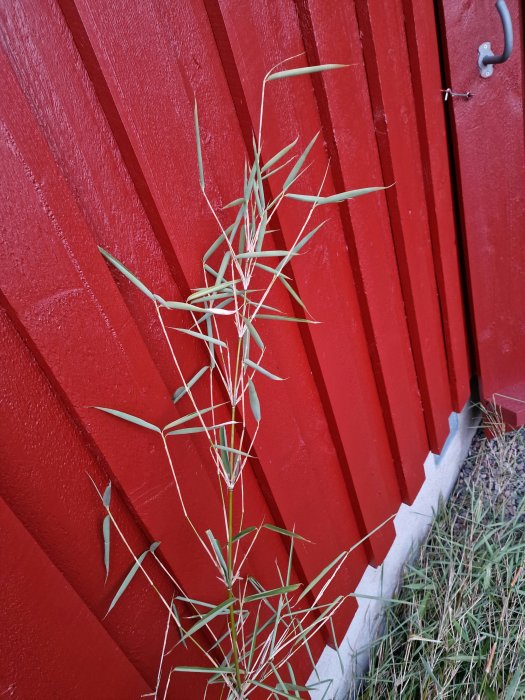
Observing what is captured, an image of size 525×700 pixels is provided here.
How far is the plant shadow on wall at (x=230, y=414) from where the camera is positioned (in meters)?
0.79

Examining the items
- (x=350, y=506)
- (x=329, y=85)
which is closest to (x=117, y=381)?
(x=329, y=85)

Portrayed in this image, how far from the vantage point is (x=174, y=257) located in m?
0.89

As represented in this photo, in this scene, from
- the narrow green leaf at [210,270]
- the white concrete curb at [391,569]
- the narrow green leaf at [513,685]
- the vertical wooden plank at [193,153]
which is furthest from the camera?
the white concrete curb at [391,569]

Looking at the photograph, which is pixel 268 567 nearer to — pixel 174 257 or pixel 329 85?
pixel 174 257

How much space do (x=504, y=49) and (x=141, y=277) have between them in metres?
1.56

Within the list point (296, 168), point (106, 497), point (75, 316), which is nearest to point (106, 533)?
point (106, 497)

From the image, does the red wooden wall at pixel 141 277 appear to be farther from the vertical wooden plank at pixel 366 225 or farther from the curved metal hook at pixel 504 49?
the curved metal hook at pixel 504 49

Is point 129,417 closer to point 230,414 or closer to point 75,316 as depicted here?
point 75,316

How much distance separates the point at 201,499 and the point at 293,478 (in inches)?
12.4

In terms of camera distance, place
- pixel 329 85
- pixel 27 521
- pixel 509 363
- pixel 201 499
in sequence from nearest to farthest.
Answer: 1. pixel 27 521
2. pixel 201 499
3. pixel 329 85
4. pixel 509 363

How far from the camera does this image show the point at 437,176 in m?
1.75

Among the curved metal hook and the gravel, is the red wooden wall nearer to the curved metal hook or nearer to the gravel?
the curved metal hook

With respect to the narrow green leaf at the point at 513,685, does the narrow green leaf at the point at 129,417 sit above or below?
above

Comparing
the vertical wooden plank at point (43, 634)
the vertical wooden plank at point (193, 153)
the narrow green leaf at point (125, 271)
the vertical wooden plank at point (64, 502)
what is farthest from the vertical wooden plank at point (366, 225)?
the vertical wooden plank at point (43, 634)
